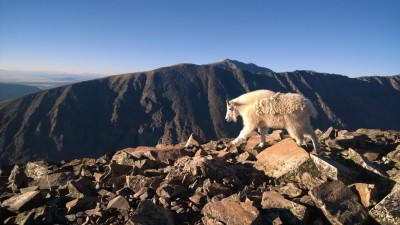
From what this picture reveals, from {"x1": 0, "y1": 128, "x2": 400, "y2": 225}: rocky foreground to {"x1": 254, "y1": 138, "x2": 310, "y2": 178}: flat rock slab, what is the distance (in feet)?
0.10

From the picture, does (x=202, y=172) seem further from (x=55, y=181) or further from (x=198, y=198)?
(x=55, y=181)

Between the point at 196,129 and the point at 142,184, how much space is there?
128 metres

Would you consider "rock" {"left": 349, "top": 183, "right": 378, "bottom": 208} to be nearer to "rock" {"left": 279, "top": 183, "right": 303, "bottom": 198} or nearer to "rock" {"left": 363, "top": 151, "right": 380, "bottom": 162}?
"rock" {"left": 279, "top": 183, "right": 303, "bottom": 198}

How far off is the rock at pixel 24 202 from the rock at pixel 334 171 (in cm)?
637

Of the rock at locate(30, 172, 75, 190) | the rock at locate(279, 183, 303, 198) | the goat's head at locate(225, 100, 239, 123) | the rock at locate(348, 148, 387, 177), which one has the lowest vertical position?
the rock at locate(30, 172, 75, 190)

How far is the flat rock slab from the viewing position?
8.20m

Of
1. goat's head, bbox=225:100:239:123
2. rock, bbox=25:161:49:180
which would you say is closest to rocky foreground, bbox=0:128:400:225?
rock, bbox=25:161:49:180

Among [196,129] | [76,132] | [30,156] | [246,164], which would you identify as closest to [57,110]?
[76,132]

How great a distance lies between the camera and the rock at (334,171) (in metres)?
7.52

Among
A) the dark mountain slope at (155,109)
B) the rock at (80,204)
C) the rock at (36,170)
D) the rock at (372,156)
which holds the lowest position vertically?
the dark mountain slope at (155,109)

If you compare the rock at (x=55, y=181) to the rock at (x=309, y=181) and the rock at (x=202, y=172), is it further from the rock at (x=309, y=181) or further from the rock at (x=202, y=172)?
the rock at (x=309, y=181)

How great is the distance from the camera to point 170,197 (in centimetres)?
718

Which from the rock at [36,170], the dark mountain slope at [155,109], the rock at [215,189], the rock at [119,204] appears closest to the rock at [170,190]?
the rock at [215,189]

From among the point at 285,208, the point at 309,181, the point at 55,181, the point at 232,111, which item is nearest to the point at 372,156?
the point at 309,181
